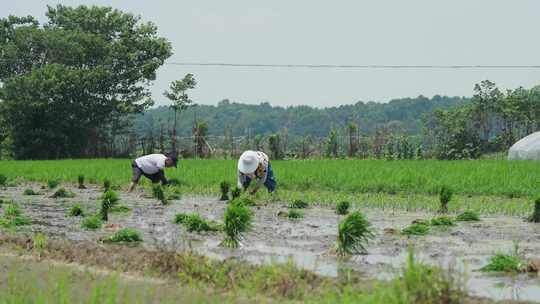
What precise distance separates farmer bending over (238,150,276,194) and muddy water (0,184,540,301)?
27.7 inches

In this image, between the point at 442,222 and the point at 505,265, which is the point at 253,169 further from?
the point at 505,265

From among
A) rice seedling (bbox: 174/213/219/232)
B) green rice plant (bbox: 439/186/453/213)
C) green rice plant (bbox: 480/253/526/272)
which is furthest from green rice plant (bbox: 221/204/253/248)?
green rice plant (bbox: 439/186/453/213)

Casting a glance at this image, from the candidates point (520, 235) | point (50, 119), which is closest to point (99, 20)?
point (50, 119)

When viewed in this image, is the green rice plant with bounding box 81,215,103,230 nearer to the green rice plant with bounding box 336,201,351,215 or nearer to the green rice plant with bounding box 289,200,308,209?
the green rice plant with bounding box 336,201,351,215

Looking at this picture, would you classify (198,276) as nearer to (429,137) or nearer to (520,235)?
(520,235)

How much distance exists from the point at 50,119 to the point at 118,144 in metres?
3.61

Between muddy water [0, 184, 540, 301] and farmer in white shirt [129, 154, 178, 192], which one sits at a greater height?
farmer in white shirt [129, 154, 178, 192]

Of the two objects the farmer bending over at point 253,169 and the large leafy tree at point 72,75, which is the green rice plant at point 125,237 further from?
the large leafy tree at point 72,75

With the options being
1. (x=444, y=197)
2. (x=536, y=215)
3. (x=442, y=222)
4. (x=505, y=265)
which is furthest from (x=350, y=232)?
(x=444, y=197)

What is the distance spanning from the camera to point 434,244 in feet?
24.3

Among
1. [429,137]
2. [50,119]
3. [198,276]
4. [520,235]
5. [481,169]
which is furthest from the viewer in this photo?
[429,137]

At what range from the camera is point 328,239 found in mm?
7906

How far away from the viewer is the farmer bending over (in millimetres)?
12133

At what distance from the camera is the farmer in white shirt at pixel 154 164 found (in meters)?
13.7
